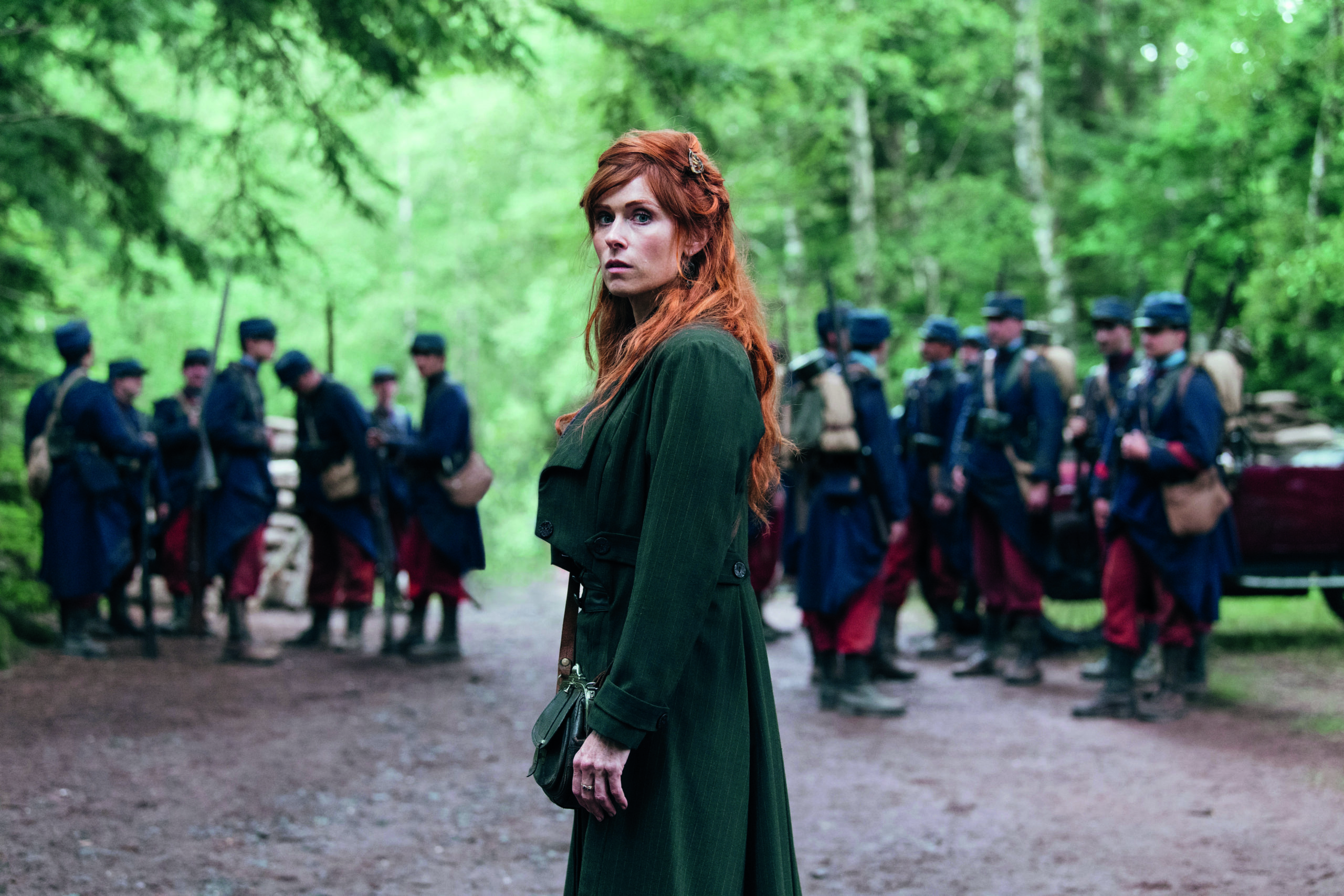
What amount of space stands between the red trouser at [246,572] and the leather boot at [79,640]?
3.42ft

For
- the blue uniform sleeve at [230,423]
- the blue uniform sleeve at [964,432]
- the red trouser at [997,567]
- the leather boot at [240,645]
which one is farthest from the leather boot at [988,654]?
the blue uniform sleeve at [230,423]

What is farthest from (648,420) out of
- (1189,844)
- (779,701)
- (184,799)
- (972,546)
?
(972,546)

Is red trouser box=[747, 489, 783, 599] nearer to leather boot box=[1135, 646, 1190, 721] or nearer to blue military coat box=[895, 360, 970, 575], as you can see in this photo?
blue military coat box=[895, 360, 970, 575]

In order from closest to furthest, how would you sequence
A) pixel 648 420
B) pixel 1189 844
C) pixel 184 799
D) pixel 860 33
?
pixel 648 420
pixel 1189 844
pixel 184 799
pixel 860 33

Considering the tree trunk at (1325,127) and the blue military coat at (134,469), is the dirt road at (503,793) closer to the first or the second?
the blue military coat at (134,469)

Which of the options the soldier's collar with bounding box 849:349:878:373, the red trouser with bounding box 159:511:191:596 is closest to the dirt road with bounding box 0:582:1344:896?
the red trouser with bounding box 159:511:191:596

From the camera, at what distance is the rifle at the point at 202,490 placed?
920cm

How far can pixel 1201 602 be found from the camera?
7.66 meters

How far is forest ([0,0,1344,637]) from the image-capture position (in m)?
8.64

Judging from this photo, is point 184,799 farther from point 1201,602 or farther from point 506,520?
point 506,520

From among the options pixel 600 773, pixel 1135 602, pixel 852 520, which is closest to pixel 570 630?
pixel 600 773

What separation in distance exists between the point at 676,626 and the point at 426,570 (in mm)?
7551

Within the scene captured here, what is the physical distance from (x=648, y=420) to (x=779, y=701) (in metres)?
6.32

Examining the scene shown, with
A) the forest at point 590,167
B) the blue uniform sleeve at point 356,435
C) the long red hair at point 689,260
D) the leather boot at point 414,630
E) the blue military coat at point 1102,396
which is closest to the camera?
the long red hair at point 689,260
